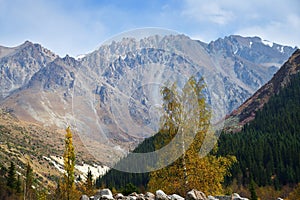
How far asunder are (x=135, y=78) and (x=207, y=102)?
8.09 m

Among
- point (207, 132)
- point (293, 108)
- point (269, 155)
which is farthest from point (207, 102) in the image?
point (293, 108)

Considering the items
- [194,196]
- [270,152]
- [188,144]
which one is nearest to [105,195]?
[194,196]

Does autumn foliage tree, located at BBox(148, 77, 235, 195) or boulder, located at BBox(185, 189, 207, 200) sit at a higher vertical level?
autumn foliage tree, located at BBox(148, 77, 235, 195)

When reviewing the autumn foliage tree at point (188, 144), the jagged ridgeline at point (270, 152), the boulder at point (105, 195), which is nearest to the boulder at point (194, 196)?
the autumn foliage tree at point (188, 144)

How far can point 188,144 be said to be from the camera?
2256cm

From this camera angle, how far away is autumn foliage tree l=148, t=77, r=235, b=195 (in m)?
22.5

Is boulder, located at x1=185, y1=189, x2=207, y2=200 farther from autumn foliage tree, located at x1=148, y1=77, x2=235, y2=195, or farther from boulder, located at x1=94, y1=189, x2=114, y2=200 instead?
boulder, located at x1=94, y1=189, x2=114, y2=200

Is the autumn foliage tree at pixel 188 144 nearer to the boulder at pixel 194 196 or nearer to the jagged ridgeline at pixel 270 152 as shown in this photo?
the boulder at pixel 194 196

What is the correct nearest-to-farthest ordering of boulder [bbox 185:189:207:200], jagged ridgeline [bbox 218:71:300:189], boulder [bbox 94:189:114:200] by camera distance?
boulder [bbox 185:189:207:200] < boulder [bbox 94:189:114:200] < jagged ridgeline [bbox 218:71:300:189]

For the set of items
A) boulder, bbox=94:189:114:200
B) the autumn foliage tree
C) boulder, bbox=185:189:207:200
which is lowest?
boulder, bbox=185:189:207:200

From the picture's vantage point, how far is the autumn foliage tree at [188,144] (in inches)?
884

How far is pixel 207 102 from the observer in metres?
23.1

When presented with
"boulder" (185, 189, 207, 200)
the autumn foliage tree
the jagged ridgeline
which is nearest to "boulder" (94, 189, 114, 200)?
the autumn foliage tree

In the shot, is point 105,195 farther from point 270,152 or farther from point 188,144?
point 270,152
